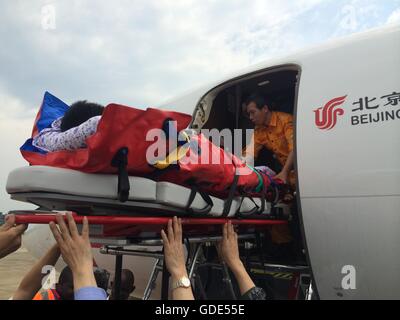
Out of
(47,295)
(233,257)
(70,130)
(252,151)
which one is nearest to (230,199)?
(233,257)

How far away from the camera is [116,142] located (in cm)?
185

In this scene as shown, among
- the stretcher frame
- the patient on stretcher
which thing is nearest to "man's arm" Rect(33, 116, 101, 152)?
the patient on stretcher

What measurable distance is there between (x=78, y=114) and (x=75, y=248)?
0.87m

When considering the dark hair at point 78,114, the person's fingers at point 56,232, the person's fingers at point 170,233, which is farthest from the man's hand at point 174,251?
the dark hair at point 78,114

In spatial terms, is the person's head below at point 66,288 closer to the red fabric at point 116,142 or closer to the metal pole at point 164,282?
the metal pole at point 164,282

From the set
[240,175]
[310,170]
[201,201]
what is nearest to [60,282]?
[201,201]

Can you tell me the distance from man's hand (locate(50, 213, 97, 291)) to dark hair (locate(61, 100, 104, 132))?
0.69 metres

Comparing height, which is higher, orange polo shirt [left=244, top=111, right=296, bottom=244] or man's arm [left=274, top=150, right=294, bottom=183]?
orange polo shirt [left=244, top=111, right=296, bottom=244]

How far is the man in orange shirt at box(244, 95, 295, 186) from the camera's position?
3.66m

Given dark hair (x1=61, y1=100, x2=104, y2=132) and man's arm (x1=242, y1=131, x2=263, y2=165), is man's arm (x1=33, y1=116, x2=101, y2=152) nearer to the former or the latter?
dark hair (x1=61, y1=100, x2=104, y2=132)

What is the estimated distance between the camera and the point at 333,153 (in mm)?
2672

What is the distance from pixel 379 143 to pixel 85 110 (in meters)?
1.82

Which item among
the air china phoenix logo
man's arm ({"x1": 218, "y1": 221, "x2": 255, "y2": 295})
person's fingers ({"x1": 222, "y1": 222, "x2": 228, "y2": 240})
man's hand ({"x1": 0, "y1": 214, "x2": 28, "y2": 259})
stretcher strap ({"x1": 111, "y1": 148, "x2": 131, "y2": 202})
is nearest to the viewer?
man's hand ({"x1": 0, "y1": 214, "x2": 28, "y2": 259})
